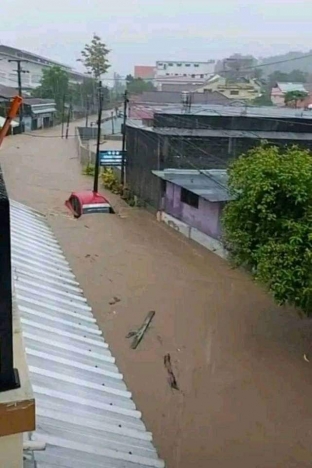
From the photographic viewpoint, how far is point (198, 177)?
46.9 feet

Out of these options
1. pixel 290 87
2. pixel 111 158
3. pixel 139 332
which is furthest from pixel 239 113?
pixel 139 332

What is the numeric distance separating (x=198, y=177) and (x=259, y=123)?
16.5 feet

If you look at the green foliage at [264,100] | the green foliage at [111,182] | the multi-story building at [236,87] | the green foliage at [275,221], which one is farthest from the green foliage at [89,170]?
the green foliage at [275,221]

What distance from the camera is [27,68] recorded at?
107ft

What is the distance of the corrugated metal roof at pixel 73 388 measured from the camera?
3.80 metres

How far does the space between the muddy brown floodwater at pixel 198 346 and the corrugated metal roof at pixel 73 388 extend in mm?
1197

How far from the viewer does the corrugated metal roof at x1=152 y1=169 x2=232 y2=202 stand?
1212cm

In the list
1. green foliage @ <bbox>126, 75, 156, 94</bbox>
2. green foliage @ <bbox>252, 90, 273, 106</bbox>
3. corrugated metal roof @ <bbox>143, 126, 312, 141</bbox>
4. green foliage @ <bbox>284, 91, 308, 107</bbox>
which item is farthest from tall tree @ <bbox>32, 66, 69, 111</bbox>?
corrugated metal roof @ <bbox>143, 126, 312, 141</bbox>

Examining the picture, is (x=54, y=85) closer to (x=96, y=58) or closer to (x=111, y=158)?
(x=96, y=58)

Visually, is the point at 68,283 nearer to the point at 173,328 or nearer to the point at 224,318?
the point at 173,328

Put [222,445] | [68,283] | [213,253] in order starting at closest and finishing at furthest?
[222,445]
[68,283]
[213,253]

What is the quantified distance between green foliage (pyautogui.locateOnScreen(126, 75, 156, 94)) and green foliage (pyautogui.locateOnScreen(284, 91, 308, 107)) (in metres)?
9.00

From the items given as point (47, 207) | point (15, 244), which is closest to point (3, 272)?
point (15, 244)

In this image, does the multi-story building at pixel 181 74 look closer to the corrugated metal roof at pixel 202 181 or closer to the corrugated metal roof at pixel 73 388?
the corrugated metal roof at pixel 202 181
